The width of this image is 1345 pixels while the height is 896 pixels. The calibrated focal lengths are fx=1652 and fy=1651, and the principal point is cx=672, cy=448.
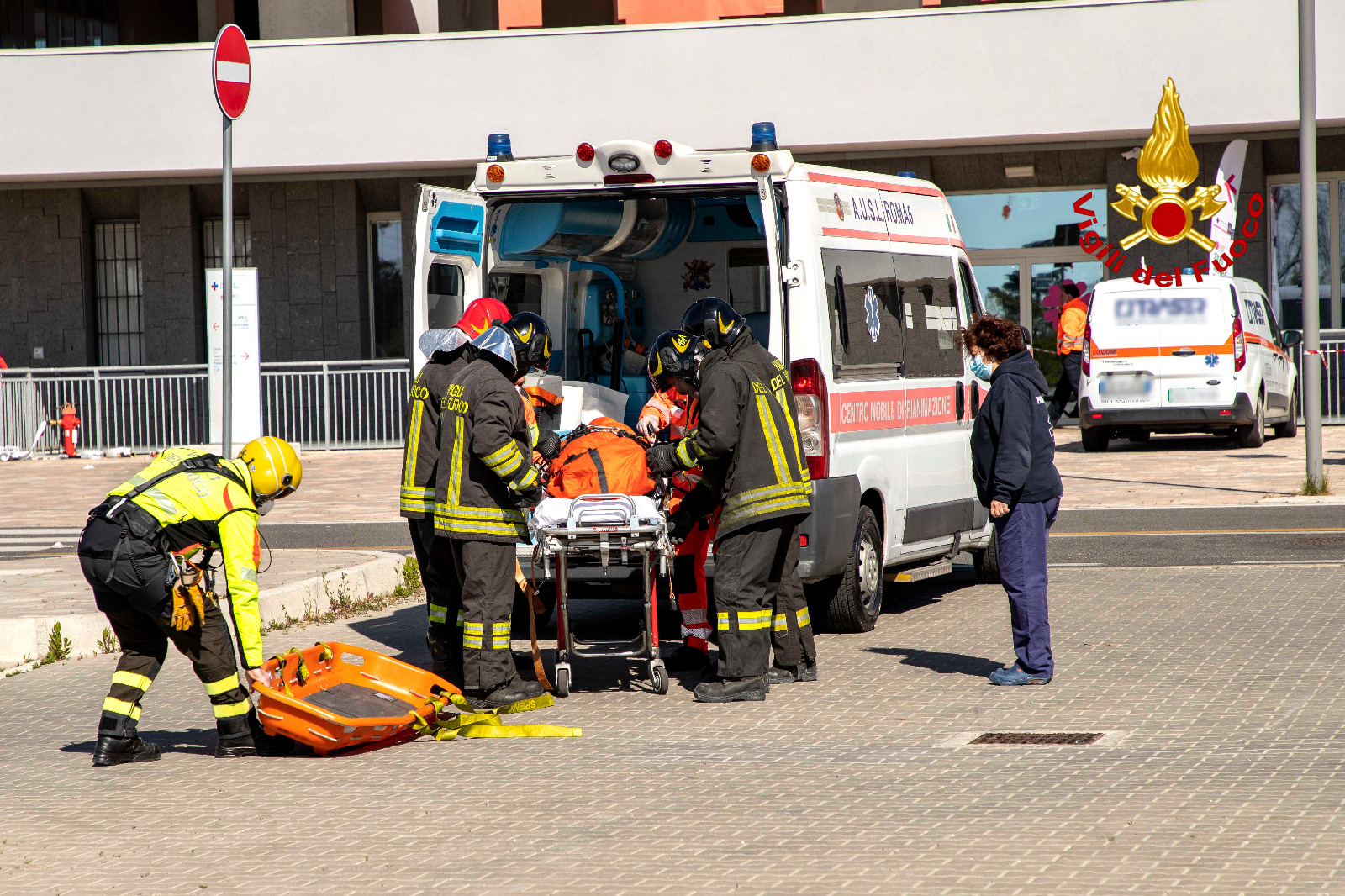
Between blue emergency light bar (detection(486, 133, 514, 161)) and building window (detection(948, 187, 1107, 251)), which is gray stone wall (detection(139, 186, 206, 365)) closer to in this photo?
building window (detection(948, 187, 1107, 251))

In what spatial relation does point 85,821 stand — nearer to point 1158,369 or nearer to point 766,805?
→ point 766,805

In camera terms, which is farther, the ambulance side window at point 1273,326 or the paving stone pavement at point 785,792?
the ambulance side window at point 1273,326

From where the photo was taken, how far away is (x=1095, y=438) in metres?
20.7

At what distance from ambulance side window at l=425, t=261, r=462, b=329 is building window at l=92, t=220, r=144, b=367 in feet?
60.1

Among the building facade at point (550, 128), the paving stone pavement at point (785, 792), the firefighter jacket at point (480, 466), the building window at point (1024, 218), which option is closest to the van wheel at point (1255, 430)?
the building facade at point (550, 128)

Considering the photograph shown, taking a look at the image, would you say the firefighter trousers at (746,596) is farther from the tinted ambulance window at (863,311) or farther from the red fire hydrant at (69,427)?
the red fire hydrant at (69,427)

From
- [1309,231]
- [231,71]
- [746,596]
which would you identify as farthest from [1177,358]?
[746,596]

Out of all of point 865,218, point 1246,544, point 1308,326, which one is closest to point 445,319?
point 865,218

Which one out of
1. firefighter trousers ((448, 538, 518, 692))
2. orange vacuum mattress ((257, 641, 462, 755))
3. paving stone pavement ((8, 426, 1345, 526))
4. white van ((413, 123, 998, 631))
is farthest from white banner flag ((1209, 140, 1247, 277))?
orange vacuum mattress ((257, 641, 462, 755))

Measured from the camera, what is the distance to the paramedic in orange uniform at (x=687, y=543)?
8.02 meters

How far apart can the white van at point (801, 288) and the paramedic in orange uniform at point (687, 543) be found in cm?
55

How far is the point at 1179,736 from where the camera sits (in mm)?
6738

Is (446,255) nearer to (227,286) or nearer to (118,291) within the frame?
(227,286)

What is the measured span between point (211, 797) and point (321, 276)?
20.0 m
